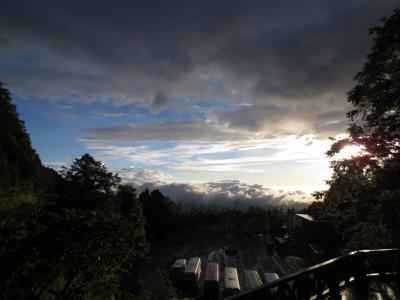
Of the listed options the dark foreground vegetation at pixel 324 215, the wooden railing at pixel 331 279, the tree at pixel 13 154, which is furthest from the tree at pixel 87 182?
the wooden railing at pixel 331 279

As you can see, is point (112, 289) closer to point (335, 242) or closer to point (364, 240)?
point (364, 240)

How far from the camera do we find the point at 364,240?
46.1ft

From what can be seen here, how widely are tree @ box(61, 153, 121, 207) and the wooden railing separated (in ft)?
125

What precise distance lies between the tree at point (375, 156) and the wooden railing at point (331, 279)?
2.29 meters

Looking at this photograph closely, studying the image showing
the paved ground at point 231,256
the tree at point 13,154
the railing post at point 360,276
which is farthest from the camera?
the paved ground at point 231,256

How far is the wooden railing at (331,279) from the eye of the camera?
606 centimetres

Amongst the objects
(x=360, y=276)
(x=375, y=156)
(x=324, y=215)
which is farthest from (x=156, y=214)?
(x=360, y=276)

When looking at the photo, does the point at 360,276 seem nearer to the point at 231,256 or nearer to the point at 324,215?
the point at 324,215

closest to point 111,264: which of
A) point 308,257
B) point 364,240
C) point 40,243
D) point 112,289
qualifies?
point 112,289

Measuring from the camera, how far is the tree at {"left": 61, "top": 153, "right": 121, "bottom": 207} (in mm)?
42688

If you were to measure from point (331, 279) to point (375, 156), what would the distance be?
7.33m

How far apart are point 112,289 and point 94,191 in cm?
2951

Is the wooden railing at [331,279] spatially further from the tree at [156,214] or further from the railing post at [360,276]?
the tree at [156,214]

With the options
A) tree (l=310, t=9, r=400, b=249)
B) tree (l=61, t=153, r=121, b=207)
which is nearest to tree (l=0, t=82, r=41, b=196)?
tree (l=61, t=153, r=121, b=207)
